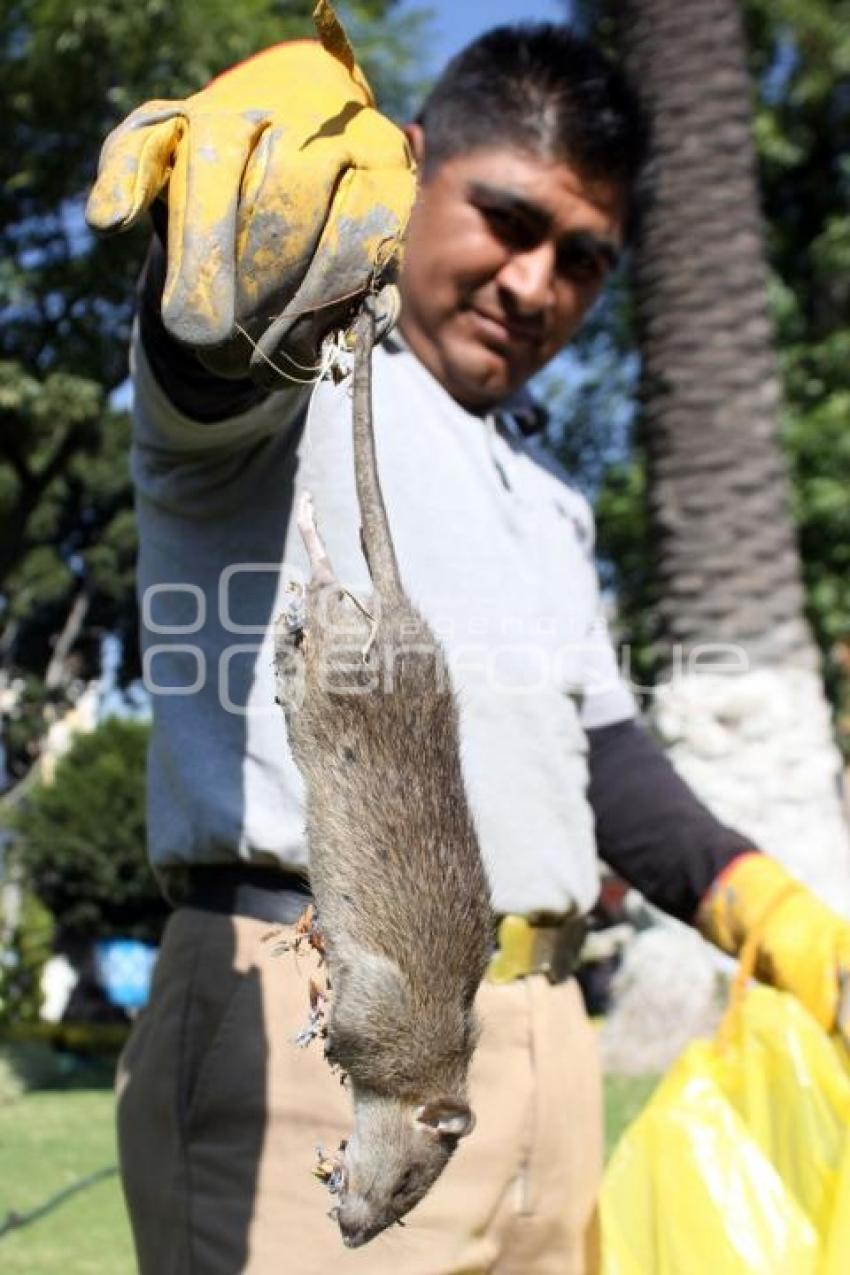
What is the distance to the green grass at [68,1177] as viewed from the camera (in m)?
4.20

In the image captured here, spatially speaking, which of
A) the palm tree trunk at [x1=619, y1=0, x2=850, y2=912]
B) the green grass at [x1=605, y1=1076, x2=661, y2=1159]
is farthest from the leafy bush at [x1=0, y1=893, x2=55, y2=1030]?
the palm tree trunk at [x1=619, y1=0, x2=850, y2=912]

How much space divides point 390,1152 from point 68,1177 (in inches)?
172

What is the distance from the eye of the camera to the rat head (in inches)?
47.9

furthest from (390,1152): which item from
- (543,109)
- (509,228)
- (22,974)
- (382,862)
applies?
(22,974)

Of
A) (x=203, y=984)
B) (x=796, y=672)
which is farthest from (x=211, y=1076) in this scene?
(x=796, y=672)

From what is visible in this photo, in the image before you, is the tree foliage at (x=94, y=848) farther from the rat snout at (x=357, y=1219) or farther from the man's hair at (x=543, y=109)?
the rat snout at (x=357, y=1219)

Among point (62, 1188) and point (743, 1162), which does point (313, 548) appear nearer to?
point (743, 1162)

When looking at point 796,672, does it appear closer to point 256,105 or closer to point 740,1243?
point 740,1243

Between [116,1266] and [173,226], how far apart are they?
348 centimetres

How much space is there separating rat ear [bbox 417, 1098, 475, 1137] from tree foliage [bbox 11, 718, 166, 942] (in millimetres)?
11026

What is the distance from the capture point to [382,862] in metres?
1.21

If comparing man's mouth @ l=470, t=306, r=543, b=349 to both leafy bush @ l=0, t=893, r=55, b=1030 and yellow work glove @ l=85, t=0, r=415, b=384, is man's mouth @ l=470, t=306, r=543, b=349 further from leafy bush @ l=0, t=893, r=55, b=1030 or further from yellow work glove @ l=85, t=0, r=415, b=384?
leafy bush @ l=0, t=893, r=55, b=1030

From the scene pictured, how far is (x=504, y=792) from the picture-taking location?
2043mm

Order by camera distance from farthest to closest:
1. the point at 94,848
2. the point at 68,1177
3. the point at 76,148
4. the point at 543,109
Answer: the point at 94,848 → the point at 76,148 → the point at 68,1177 → the point at 543,109
